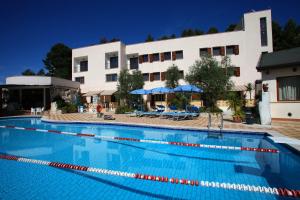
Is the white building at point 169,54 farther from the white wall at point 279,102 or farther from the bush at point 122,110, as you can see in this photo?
the white wall at point 279,102

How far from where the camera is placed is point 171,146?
9.45 m

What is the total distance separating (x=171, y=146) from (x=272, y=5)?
30369 millimetres

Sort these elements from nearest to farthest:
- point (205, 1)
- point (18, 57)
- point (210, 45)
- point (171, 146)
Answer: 1. point (171, 146)
2. point (205, 1)
3. point (210, 45)
4. point (18, 57)

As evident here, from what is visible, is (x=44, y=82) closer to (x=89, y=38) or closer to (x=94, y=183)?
(x=89, y=38)

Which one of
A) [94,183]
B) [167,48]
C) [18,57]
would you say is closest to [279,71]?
[94,183]

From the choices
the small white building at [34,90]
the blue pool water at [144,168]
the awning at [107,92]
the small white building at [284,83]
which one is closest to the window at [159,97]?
the awning at [107,92]

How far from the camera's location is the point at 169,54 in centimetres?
3189

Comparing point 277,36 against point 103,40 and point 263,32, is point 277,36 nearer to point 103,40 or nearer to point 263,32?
point 263,32

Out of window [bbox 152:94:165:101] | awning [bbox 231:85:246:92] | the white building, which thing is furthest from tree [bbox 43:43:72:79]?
awning [bbox 231:85:246:92]

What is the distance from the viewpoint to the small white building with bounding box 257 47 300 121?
13867 millimetres

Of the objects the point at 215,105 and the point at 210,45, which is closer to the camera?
the point at 215,105

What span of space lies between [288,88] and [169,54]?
20.3 metres

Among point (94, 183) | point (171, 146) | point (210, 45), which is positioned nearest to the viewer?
point (94, 183)

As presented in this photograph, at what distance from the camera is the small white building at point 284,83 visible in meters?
13.9
